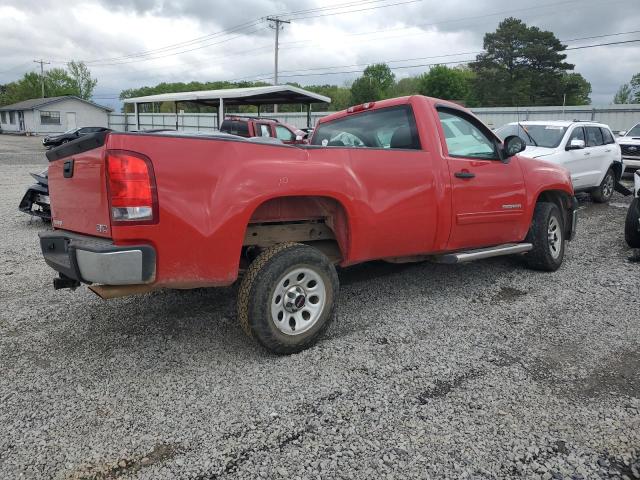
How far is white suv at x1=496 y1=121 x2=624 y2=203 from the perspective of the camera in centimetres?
997

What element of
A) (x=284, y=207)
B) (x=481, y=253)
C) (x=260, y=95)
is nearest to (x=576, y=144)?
(x=481, y=253)

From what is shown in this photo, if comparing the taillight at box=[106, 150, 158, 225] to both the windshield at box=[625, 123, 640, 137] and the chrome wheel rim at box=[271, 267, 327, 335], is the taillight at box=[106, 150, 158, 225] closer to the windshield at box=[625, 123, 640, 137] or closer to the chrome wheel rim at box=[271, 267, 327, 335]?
the chrome wheel rim at box=[271, 267, 327, 335]

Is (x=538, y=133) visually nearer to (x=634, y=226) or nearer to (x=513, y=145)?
(x=634, y=226)

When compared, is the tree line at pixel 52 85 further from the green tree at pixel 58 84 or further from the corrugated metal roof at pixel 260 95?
the corrugated metal roof at pixel 260 95

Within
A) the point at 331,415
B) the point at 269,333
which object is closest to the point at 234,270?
the point at 269,333

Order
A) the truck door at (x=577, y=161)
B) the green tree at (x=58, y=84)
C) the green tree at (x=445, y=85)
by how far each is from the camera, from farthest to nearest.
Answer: the green tree at (x=58, y=84) → the green tree at (x=445, y=85) → the truck door at (x=577, y=161)

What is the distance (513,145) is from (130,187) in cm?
373

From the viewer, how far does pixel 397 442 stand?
2.63 meters

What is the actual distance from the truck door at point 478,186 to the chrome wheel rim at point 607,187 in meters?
8.07

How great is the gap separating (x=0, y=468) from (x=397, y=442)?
197 centimetres

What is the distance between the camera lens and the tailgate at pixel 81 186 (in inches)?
117

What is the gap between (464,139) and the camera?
15.8 ft

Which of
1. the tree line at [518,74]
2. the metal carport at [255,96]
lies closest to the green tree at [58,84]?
the tree line at [518,74]

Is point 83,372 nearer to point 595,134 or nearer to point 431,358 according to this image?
point 431,358
